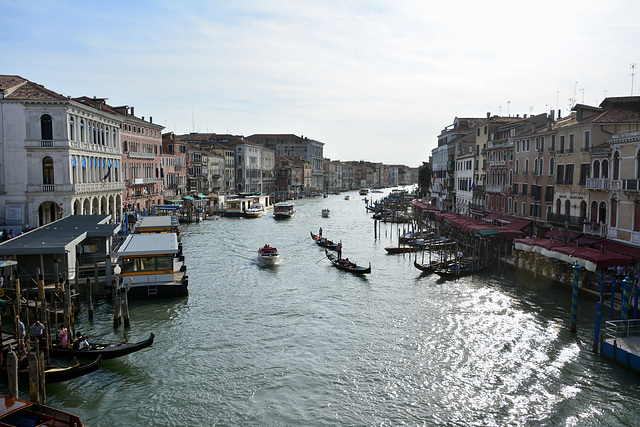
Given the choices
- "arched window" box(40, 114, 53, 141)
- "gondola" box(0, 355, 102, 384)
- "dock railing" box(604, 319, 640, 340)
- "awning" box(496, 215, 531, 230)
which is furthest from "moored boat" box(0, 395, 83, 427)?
"awning" box(496, 215, 531, 230)

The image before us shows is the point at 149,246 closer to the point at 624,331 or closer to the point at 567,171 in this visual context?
the point at 624,331

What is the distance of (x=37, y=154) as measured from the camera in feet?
84.3

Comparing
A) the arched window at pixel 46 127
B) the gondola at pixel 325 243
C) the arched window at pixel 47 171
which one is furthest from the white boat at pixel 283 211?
the arched window at pixel 46 127

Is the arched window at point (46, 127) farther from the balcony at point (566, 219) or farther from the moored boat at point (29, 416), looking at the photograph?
the balcony at point (566, 219)

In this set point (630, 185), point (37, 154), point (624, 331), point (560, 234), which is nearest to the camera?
point (624, 331)

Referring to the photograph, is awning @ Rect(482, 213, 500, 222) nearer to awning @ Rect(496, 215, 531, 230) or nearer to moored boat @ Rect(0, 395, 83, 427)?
awning @ Rect(496, 215, 531, 230)

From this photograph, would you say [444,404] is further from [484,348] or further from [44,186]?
[44,186]

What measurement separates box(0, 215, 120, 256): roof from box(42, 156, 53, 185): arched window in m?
3.62

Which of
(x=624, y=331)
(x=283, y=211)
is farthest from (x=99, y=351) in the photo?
(x=283, y=211)

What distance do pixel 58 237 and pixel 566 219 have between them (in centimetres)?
2091

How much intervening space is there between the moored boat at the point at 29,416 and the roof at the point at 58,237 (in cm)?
875

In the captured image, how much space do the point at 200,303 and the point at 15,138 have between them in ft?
48.8

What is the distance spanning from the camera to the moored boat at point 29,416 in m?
8.20

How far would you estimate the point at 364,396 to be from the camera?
36.8 feet
